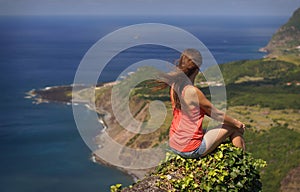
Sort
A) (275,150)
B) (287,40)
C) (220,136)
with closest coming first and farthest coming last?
(220,136) → (275,150) → (287,40)

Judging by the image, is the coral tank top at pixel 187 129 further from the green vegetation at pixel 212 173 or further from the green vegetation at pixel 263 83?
the green vegetation at pixel 263 83

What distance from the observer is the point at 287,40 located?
178 m

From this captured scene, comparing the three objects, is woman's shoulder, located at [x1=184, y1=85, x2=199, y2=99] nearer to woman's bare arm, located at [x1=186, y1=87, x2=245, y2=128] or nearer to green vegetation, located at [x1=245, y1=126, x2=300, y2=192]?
woman's bare arm, located at [x1=186, y1=87, x2=245, y2=128]

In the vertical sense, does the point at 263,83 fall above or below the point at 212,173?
below

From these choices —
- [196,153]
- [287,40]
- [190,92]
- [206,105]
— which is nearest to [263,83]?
[196,153]

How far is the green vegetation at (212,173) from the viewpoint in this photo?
5.44m

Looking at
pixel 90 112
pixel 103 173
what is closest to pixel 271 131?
pixel 103 173

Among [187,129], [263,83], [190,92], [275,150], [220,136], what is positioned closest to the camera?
[190,92]

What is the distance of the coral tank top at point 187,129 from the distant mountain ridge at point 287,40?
6322 inches

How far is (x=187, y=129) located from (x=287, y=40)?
182813 mm

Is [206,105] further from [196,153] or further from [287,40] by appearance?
[287,40]

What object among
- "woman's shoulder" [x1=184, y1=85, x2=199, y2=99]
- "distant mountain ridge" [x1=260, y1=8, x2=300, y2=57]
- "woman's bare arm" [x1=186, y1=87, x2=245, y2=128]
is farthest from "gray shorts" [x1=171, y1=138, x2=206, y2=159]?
"distant mountain ridge" [x1=260, y1=8, x2=300, y2=57]

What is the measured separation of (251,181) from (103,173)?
46.9 metres

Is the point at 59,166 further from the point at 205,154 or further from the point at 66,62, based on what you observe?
the point at 66,62
